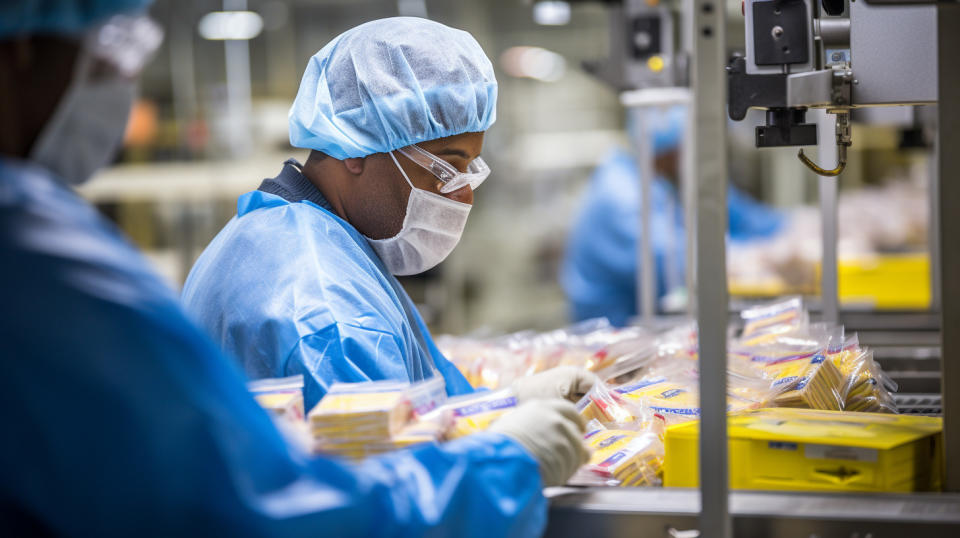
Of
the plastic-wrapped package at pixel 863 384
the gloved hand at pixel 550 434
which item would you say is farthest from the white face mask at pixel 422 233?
the plastic-wrapped package at pixel 863 384

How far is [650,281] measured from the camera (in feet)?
12.1

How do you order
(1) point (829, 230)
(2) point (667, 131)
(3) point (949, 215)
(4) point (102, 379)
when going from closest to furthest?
(4) point (102, 379), (3) point (949, 215), (1) point (829, 230), (2) point (667, 131)

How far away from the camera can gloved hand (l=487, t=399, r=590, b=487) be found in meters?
1.25

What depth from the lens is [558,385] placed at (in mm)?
1785

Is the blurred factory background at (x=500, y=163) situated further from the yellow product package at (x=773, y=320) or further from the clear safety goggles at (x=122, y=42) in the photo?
the clear safety goggles at (x=122, y=42)

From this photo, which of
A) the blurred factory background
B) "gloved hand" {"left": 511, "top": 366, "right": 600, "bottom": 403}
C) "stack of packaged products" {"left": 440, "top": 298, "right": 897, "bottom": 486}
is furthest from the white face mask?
the blurred factory background

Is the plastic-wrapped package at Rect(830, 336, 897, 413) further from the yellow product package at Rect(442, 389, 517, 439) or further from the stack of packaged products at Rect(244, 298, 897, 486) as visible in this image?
the yellow product package at Rect(442, 389, 517, 439)

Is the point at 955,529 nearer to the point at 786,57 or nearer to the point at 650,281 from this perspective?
the point at 786,57

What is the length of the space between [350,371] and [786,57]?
825 mm

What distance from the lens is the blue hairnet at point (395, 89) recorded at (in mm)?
1745

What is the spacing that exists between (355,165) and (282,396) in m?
0.65

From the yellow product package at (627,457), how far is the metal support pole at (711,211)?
0.34 m

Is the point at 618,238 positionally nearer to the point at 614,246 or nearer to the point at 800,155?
the point at 614,246

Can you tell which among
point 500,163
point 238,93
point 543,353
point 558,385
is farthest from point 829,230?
point 500,163
